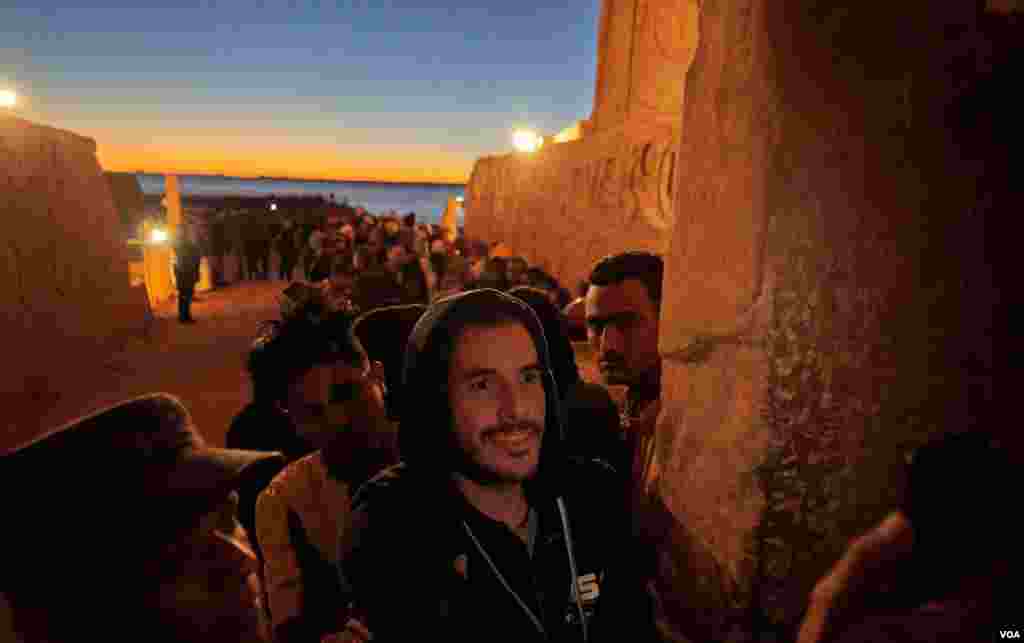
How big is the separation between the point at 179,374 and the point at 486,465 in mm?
8254

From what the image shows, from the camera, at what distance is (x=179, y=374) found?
27.5ft

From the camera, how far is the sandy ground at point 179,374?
658cm

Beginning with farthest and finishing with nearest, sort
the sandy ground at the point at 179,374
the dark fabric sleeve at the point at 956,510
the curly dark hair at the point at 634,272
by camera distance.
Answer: the sandy ground at the point at 179,374, the curly dark hair at the point at 634,272, the dark fabric sleeve at the point at 956,510

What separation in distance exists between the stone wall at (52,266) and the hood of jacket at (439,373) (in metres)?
6.53

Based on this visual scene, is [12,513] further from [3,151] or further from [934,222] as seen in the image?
[3,151]

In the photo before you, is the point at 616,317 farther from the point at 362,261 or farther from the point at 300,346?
the point at 362,261

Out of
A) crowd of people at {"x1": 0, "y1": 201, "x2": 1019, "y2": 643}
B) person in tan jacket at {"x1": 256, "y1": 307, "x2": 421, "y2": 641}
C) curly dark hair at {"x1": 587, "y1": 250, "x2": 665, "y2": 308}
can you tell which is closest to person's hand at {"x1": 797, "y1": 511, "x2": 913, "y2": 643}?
crowd of people at {"x1": 0, "y1": 201, "x2": 1019, "y2": 643}

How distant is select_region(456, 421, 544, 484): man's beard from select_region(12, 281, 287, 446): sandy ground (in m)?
5.12

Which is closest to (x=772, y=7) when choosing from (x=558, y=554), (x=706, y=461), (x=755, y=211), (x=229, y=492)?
(x=755, y=211)

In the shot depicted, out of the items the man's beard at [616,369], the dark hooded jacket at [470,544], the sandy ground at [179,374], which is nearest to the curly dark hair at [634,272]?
the man's beard at [616,369]

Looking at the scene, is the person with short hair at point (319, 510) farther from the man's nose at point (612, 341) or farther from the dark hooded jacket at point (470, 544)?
the man's nose at point (612, 341)

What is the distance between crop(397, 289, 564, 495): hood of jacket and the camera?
1380 millimetres

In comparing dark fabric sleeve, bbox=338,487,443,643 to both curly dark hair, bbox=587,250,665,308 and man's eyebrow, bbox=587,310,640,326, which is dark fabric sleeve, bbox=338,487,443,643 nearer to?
man's eyebrow, bbox=587,310,640,326

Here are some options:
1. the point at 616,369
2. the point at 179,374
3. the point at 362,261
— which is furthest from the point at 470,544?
the point at 179,374
